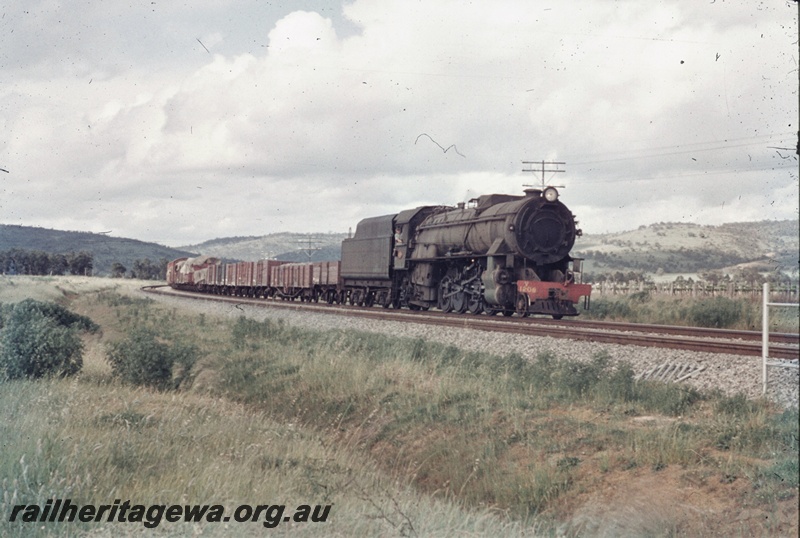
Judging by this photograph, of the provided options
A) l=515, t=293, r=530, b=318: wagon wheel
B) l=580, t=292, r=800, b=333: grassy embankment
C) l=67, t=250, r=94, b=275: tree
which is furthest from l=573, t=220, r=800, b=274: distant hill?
l=67, t=250, r=94, b=275: tree

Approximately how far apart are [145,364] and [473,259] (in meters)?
11.5

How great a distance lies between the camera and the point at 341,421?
43.3ft

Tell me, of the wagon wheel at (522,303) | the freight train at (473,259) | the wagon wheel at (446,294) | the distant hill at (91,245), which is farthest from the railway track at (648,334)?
the distant hill at (91,245)

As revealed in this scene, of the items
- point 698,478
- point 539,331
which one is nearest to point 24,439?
point 698,478

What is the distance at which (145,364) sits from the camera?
16062 millimetres

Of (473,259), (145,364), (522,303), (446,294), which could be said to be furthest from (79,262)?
(145,364)

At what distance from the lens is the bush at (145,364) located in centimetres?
1584

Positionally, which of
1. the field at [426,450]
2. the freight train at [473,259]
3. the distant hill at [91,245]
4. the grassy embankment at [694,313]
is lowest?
the field at [426,450]

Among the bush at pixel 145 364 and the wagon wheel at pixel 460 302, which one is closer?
the bush at pixel 145 364

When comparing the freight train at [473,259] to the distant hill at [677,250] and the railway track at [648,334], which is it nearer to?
the railway track at [648,334]

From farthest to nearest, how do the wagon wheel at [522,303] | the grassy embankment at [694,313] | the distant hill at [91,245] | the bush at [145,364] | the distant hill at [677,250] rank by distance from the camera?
1. the distant hill at [91,245]
2. the distant hill at [677,250]
3. the wagon wheel at [522,303]
4. the grassy embankment at [694,313]
5. the bush at [145,364]

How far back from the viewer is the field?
690 cm

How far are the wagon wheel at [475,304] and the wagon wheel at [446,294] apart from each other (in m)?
1.09

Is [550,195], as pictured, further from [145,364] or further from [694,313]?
[145,364]
